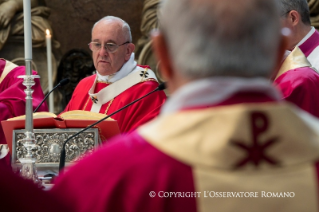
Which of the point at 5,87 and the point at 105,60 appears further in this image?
the point at 5,87

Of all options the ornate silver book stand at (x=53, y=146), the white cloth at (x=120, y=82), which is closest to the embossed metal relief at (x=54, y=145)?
the ornate silver book stand at (x=53, y=146)

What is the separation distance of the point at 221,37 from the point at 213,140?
199 mm

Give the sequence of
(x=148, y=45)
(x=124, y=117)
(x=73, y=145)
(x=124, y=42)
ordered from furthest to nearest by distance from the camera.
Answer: (x=148, y=45) → (x=124, y=42) → (x=124, y=117) → (x=73, y=145)

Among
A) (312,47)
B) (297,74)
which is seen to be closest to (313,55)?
(312,47)

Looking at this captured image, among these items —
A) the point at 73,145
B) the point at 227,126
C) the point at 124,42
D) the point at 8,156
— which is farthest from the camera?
the point at 124,42

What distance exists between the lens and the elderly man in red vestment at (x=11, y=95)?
482cm

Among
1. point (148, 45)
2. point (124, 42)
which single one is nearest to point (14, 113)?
point (124, 42)

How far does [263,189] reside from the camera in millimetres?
1346

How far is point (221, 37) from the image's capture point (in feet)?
4.29

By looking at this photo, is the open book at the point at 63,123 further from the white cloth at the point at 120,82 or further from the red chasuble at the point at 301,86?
the white cloth at the point at 120,82

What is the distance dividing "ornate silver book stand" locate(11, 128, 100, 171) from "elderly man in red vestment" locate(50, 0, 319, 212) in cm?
219

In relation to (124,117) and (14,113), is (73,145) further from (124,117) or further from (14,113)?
(14,113)

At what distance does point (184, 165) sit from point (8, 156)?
296cm

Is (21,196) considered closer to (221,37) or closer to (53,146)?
(221,37)
